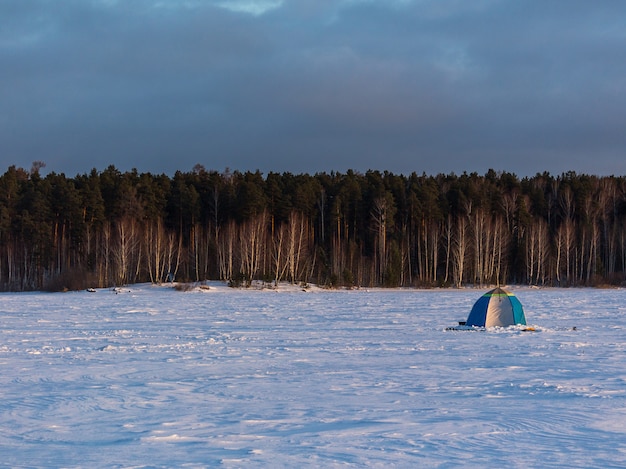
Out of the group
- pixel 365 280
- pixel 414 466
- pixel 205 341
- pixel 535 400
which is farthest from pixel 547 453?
pixel 365 280

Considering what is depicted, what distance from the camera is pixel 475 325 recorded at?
1822 centimetres

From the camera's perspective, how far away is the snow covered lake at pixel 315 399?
6113 mm

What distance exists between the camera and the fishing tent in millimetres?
18203

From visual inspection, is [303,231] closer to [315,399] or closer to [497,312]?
[497,312]

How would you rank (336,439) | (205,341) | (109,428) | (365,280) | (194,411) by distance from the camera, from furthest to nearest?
1. (365,280)
2. (205,341)
3. (194,411)
4. (109,428)
5. (336,439)

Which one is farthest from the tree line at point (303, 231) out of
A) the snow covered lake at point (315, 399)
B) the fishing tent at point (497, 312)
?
the snow covered lake at point (315, 399)

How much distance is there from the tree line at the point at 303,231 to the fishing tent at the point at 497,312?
107 ft

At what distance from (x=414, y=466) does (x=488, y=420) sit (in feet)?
6.39

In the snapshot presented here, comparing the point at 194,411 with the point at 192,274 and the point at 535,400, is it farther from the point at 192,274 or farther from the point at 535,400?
the point at 192,274

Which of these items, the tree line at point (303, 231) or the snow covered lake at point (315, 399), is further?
the tree line at point (303, 231)

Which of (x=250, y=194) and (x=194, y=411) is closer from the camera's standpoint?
(x=194, y=411)

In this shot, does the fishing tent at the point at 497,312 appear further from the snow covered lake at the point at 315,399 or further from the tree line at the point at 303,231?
the tree line at the point at 303,231

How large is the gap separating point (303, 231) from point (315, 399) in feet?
179

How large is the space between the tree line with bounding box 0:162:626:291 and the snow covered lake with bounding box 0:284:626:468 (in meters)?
35.5
